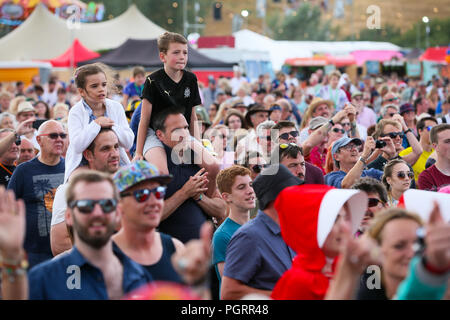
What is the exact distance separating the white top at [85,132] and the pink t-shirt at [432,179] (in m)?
3.28

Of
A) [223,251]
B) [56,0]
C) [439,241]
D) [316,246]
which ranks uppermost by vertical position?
[56,0]

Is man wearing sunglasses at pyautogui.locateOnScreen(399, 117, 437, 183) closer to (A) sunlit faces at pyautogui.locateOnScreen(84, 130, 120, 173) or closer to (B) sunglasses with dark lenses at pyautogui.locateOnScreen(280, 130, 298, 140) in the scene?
(B) sunglasses with dark lenses at pyautogui.locateOnScreen(280, 130, 298, 140)

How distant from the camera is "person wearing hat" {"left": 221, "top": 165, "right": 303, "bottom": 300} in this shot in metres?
A: 4.52

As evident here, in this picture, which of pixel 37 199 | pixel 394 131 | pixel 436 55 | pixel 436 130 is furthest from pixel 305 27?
pixel 37 199

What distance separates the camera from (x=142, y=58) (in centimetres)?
2122

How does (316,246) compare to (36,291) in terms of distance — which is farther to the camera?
(316,246)

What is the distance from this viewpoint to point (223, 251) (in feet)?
17.4

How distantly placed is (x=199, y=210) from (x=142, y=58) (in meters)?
16.2

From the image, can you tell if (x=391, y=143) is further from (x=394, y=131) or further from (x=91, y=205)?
(x=91, y=205)

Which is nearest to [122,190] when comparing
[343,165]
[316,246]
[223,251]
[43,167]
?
[316,246]
